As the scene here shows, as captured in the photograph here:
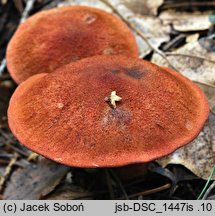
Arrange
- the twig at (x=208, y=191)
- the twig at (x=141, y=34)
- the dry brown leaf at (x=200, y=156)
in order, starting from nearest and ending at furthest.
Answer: the twig at (x=208, y=191) < the dry brown leaf at (x=200, y=156) < the twig at (x=141, y=34)

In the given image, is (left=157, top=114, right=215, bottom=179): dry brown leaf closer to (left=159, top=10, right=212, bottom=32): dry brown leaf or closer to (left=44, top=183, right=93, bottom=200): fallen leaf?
(left=44, top=183, right=93, bottom=200): fallen leaf

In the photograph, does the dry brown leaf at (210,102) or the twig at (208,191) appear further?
the dry brown leaf at (210,102)

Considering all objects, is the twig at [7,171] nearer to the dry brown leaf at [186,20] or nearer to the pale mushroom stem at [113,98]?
the pale mushroom stem at [113,98]

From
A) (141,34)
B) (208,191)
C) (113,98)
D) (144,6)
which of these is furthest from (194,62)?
(113,98)

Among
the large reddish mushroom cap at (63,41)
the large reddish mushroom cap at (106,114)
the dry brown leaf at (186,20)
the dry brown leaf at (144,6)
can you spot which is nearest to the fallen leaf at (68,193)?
the large reddish mushroom cap at (106,114)

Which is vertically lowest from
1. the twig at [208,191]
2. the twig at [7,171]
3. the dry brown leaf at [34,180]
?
the twig at [208,191]

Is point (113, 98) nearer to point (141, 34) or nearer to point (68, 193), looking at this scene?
point (68, 193)
